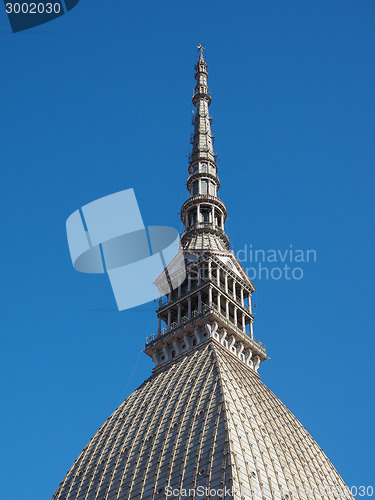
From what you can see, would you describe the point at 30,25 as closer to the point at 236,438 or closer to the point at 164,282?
the point at 236,438

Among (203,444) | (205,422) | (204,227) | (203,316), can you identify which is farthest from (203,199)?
(203,444)

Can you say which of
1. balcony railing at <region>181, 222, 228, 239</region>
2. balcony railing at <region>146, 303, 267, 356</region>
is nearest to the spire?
balcony railing at <region>181, 222, 228, 239</region>

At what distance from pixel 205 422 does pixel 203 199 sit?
1452 inches

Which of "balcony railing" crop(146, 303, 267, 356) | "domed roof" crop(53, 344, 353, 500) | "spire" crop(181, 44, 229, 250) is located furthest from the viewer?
"spire" crop(181, 44, 229, 250)

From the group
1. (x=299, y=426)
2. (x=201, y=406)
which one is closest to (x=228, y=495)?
(x=201, y=406)

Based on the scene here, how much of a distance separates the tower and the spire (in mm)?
335

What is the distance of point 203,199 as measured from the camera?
287 ft

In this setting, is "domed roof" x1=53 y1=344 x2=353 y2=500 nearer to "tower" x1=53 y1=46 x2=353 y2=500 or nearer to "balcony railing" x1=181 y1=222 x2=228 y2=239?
"tower" x1=53 y1=46 x2=353 y2=500

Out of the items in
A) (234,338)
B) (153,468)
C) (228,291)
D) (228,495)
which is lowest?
(228,495)

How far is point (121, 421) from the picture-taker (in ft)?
214

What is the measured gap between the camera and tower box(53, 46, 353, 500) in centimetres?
5216

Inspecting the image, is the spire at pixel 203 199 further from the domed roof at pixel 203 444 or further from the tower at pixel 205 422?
the domed roof at pixel 203 444

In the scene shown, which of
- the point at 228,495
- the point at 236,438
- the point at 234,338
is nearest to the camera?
the point at 228,495

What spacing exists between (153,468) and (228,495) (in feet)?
30.7
